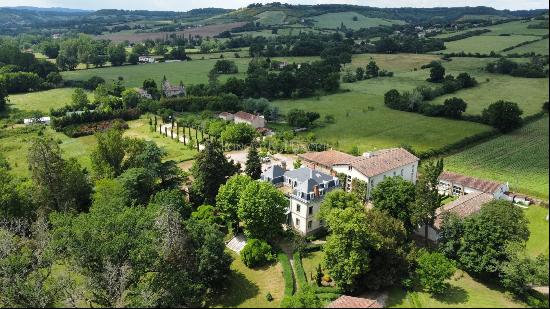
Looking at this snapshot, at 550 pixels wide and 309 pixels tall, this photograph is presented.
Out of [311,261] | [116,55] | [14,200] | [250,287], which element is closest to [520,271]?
[311,261]

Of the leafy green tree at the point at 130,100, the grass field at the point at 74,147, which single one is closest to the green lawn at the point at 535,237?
the grass field at the point at 74,147

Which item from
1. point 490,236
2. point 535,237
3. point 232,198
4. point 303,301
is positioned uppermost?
point 490,236

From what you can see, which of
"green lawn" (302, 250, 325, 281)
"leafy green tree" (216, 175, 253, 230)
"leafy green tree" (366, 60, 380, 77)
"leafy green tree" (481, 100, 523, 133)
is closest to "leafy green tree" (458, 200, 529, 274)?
"green lawn" (302, 250, 325, 281)

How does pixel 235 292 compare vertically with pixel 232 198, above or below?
below

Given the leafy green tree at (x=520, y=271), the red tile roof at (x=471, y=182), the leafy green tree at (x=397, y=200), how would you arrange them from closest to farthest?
the leafy green tree at (x=520, y=271), the leafy green tree at (x=397, y=200), the red tile roof at (x=471, y=182)

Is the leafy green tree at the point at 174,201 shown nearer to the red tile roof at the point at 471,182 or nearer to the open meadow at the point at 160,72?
the red tile roof at the point at 471,182

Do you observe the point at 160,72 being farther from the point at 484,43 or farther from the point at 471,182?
the point at 471,182

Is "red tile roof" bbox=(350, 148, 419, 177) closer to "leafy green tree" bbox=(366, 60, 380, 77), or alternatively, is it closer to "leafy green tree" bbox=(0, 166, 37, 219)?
"leafy green tree" bbox=(0, 166, 37, 219)
